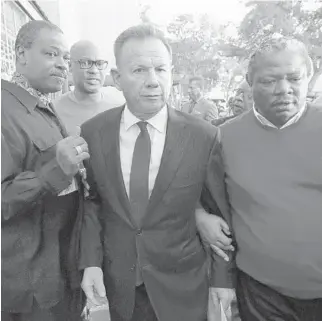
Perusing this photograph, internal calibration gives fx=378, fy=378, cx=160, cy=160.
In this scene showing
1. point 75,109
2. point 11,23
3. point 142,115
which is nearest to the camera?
point 142,115

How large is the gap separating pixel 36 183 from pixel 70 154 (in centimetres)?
18

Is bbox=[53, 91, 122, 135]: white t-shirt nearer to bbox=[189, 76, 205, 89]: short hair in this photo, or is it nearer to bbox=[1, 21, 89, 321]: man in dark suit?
bbox=[1, 21, 89, 321]: man in dark suit

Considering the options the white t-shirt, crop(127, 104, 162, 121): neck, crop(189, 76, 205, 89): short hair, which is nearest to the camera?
crop(127, 104, 162, 121): neck

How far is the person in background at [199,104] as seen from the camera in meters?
4.92

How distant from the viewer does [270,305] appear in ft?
5.61

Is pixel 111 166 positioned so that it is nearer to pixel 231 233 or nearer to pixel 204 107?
pixel 231 233

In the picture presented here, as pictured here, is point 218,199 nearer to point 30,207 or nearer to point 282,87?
point 282,87

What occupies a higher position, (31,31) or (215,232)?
(31,31)

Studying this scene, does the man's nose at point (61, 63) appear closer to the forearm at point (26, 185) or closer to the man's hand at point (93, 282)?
the forearm at point (26, 185)

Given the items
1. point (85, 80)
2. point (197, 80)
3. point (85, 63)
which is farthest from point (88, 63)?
point (197, 80)

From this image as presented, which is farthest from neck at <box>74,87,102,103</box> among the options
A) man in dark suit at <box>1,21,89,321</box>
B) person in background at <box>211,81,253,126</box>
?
man in dark suit at <box>1,21,89,321</box>

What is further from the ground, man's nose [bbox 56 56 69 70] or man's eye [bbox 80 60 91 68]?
man's eye [bbox 80 60 91 68]

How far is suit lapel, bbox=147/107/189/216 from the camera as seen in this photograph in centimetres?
159

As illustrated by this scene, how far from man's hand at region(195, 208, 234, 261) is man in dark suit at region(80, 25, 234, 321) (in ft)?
0.05
